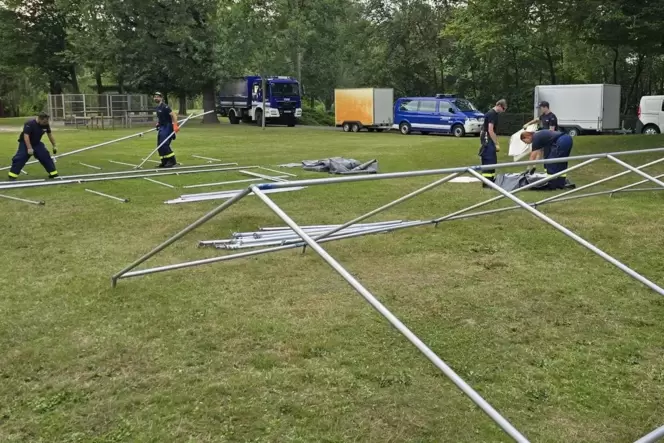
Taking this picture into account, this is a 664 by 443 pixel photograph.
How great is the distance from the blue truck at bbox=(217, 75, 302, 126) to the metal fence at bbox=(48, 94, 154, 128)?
547 cm

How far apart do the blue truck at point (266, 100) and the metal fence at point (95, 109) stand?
5.47 metres

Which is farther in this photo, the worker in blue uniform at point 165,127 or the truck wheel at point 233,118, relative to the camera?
the truck wheel at point 233,118

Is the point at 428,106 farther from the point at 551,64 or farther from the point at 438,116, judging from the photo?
the point at 551,64

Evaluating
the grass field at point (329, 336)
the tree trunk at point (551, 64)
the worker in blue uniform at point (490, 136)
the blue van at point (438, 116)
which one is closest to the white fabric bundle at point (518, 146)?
the worker in blue uniform at point (490, 136)

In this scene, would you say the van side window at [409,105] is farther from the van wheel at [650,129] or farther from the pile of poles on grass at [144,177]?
the pile of poles on grass at [144,177]

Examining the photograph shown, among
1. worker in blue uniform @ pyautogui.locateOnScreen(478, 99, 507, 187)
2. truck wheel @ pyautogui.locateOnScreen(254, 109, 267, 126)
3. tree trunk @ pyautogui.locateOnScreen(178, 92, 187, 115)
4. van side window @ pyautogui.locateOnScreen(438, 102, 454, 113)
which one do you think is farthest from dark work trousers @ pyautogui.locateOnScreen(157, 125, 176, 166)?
tree trunk @ pyautogui.locateOnScreen(178, 92, 187, 115)

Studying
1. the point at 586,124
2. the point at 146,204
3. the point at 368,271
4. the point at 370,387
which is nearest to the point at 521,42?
the point at 586,124

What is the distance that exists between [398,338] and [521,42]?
32.8m

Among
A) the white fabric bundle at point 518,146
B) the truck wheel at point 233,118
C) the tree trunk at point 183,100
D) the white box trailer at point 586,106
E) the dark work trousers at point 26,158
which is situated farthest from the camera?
the tree trunk at point 183,100

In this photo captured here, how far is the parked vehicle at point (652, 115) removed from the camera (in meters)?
24.4

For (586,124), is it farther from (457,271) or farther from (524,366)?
(524,366)

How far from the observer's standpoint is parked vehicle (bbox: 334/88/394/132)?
30.1 meters

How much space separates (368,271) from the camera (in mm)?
6188

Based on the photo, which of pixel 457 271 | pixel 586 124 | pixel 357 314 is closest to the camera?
pixel 357 314
